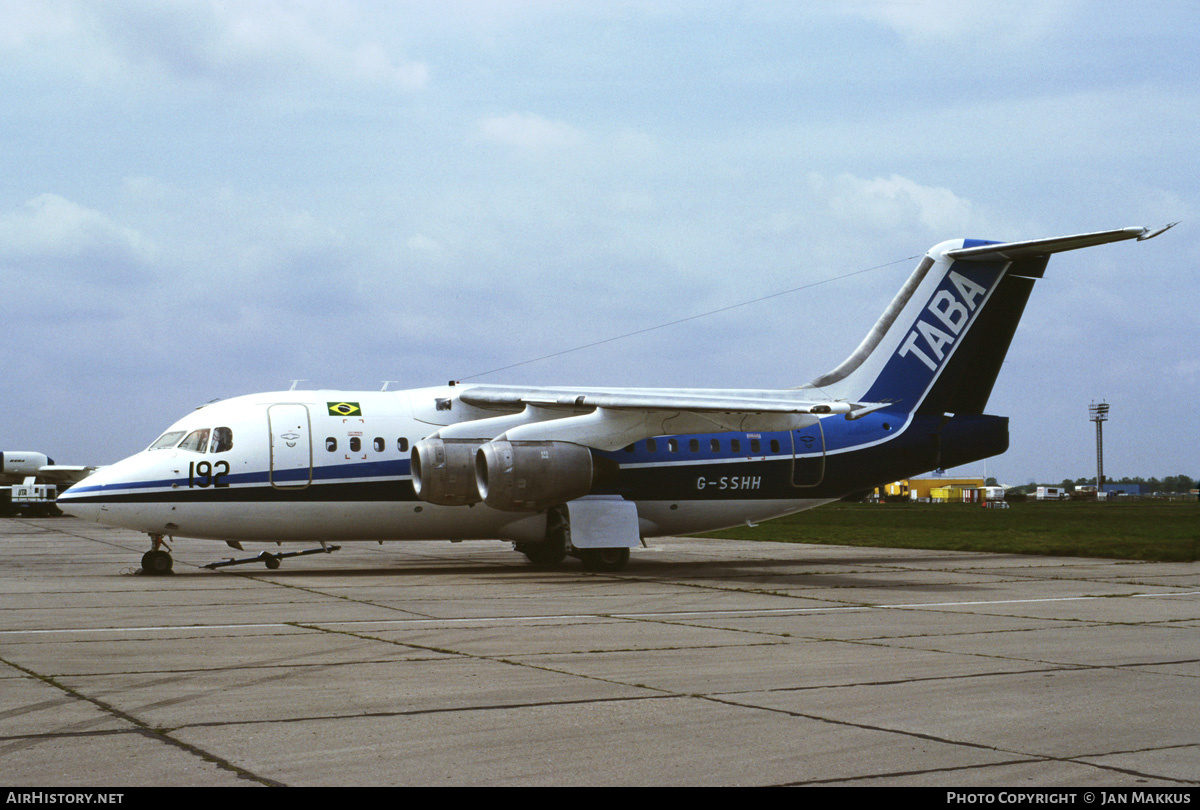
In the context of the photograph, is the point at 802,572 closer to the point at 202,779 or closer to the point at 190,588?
the point at 190,588

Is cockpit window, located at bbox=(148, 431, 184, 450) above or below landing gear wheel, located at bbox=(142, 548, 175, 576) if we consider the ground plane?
above

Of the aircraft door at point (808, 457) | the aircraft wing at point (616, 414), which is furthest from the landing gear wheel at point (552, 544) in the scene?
the aircraft door at point (808, 457)

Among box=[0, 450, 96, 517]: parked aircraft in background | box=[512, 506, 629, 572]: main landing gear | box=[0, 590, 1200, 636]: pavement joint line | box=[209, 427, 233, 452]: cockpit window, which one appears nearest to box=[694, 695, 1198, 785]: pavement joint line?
box=[0, 590, 1200, 636]: pavement joint line

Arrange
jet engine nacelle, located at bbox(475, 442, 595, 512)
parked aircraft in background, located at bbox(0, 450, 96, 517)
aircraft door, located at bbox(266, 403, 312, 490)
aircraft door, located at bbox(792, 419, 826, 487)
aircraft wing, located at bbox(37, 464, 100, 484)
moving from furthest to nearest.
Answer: parked aircraft in background, located at bbox(0, 450, 96, 517) → aircraft wing, located at bbox(37, 464, 100, 484) → aircraft door, located at bbox(792, 419, 826, 487) → aircraft door, located at bbox(266, 403, 312, 490) → jet engine nacelle, located at bbox(475, 442, 595, 512)

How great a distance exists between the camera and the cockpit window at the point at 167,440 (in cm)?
2062

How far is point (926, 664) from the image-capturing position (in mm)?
10422

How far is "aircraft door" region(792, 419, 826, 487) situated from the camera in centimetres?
2389

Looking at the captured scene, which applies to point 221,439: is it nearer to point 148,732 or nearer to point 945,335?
point 148,732

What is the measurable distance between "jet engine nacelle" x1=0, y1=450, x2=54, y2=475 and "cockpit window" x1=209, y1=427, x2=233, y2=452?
48.8 m

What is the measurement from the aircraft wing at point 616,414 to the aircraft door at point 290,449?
2.42 metres

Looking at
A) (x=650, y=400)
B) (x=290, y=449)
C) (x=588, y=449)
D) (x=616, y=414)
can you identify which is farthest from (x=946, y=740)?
(x=290, y=449)

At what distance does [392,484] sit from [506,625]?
8389mm

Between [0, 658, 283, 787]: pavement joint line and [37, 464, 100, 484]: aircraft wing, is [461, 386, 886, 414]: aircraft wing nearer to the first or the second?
[0, 658, 283, 787]: pavement joint line
